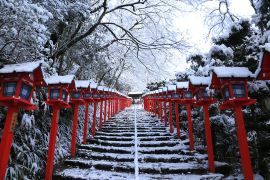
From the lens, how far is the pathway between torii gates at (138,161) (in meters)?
5.31

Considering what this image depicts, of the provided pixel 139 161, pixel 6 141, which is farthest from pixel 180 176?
pixel 6 141

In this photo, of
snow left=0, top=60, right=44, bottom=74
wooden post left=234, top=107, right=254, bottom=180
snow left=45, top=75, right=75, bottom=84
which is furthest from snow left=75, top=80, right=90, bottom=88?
wooden post left=234, top=107, right=254, bottom=180

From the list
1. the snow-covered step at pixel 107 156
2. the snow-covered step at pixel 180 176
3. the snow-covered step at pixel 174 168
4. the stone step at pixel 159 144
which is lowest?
the snow-covered step at pixel 180 176

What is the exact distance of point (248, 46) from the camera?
500cm

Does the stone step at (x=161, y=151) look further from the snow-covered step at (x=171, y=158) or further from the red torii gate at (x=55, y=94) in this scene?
the red torii gate at (x=55, y=94)

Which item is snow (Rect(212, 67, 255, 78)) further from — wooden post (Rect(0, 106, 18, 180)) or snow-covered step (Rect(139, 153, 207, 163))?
wooden post (Rect(0, 106, 18, 180))

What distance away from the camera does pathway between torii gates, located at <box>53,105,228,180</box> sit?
17.4 feet

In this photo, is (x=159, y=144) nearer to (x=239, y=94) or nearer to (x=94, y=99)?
(x=94, y=99)

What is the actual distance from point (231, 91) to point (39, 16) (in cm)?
397

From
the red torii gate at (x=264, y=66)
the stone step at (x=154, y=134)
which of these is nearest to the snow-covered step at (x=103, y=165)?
the stone step at (x=154, y=134)

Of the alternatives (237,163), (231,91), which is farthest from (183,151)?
(231,91)

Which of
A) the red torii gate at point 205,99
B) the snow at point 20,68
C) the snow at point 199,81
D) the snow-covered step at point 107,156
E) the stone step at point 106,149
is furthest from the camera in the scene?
the stone step at point 106,149

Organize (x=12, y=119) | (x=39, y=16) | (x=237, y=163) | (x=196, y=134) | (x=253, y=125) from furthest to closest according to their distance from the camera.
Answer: (x=196, y=134)
(x=237, y=163)
(x=253, y=125)
(x=39, y=16)
(x=12, y=119)

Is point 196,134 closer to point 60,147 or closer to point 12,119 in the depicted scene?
point 60,147
